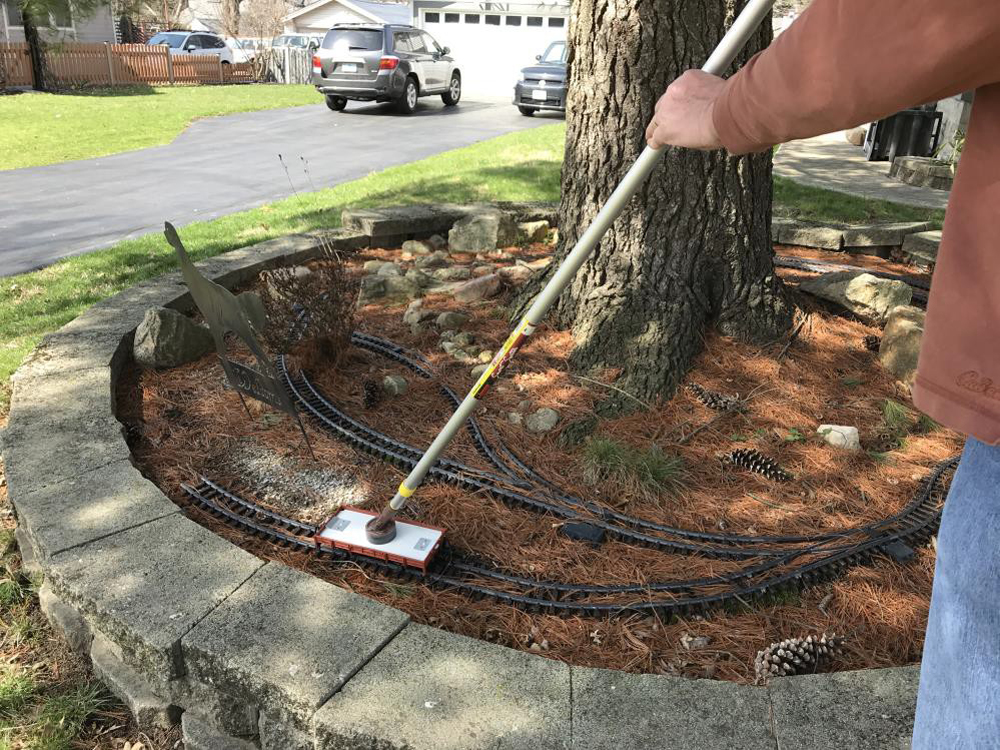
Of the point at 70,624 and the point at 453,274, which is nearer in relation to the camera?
the point at 70,624

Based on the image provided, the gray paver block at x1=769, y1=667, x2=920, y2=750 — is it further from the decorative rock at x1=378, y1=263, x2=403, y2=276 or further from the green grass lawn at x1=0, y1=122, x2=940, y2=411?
the decorative rock at x1=378, y1=263, x2=403, y2=276

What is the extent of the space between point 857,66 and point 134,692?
2.11m

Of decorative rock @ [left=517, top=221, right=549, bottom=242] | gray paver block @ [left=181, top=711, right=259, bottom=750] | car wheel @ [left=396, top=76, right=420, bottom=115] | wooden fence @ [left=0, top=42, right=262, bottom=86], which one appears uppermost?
wooden fence @ [left=0, top=42, right=262, bottom=86]

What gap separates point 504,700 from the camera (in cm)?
172

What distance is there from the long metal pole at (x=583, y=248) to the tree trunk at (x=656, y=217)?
1217 millimetres

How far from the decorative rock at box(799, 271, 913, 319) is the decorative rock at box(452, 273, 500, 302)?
1.73m

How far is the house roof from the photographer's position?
41.7m

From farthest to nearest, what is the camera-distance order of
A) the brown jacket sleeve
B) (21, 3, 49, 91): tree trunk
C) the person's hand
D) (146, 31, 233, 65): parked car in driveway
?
(146, 31, 233, 65): parked car in driveway, (21, 3, 49, 91): tree trunk, the person's hand, the brown jacket sleeve

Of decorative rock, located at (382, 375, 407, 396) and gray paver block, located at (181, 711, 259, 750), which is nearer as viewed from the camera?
gray paver block, located at (181, 711, 259, 750)

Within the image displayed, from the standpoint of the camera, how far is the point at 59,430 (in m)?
2.78

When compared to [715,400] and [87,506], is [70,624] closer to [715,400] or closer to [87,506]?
[87,506]

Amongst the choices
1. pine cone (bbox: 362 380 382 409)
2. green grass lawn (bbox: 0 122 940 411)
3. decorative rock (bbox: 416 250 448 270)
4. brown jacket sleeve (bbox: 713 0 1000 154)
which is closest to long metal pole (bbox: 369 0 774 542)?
brown jacket sleeve (bbox: 713 0 1000 154)

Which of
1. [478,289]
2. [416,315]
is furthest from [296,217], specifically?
[416,315]

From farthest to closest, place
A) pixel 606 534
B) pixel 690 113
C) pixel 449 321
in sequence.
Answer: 1. pixel 449 321
2. pixel 606 534
3. pixel 690 113
